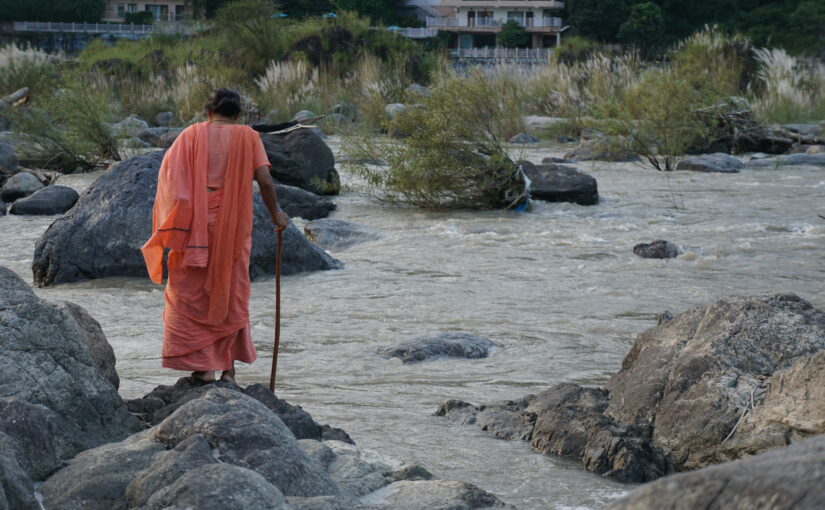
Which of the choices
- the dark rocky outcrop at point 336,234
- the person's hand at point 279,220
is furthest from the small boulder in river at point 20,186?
the person's hand at point 279,220

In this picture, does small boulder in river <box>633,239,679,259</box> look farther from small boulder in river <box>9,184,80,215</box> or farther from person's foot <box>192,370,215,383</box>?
small boulder in river <box>9,184,80,215</box>

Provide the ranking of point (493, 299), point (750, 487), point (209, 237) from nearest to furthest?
point (750, 487) → point (209, 237) → point (493, 299)

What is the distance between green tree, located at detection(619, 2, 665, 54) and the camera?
175 ft

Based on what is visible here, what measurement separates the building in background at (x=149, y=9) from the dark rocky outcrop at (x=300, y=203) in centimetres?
5738

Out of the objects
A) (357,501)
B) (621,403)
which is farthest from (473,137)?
(357,501)

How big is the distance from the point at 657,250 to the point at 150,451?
766 cm

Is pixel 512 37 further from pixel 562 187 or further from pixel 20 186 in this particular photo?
pixel 20 186

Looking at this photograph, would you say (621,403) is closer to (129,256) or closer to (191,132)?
(191,132)

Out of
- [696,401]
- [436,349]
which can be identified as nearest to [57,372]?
[696,401]

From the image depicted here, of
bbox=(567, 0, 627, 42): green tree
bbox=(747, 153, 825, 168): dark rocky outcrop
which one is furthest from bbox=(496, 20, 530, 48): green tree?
bbox=(747, 153, 825, 168): dark rocky outcrop

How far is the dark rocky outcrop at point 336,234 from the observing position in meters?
11.4

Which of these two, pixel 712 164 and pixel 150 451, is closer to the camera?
pixel 150 451

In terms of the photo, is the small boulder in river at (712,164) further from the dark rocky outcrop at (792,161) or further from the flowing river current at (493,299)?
the flowing river current at (493,299)

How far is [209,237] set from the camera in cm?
557
